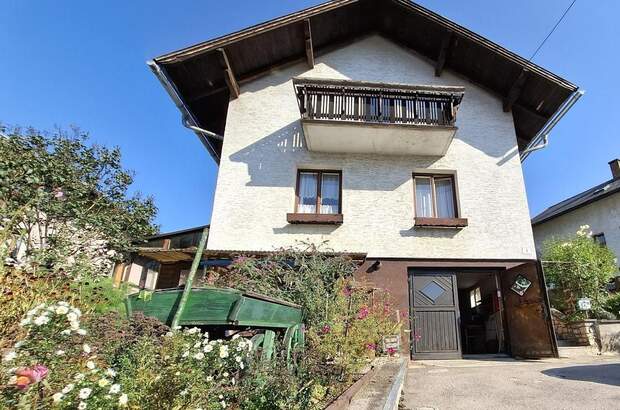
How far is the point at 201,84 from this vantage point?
31.2ft

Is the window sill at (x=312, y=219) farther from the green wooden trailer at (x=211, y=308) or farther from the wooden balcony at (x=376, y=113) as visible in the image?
the green wooden trailer at (x=211, y=308)

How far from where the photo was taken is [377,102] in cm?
855

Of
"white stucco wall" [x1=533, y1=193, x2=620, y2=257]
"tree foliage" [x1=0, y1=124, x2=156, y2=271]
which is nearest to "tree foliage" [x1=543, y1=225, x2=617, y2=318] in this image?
"white stucco wall" [x1=533, y1=193, x2=620, y2=257]

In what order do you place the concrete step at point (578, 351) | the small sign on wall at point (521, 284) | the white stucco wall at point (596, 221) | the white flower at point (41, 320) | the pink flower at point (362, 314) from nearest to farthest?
the white flower at point (41, 320)
the pink flower at point (362, 314)
the concrete step at point (578, 351)
the small sign on wall at point (521, 284)
the white stucco wall at point (596, 221)

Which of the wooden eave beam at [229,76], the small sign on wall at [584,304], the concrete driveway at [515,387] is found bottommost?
the concrete driveway at [515,387]

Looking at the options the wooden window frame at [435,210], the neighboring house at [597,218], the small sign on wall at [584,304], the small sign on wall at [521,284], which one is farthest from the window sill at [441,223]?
the neighboring house at [597,218]

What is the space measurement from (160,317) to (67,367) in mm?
1154

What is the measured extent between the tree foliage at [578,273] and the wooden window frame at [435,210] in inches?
114

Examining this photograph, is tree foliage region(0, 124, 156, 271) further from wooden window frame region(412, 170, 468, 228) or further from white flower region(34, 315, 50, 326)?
wooden window frame region(412, 170, 468, 228)

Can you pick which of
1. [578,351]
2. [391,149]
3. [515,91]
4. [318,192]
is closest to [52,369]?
[318,192]

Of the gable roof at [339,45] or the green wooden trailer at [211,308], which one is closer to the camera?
the green wooden trailer at [211,308]

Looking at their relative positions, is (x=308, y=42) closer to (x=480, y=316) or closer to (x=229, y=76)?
(x=229, y=76)

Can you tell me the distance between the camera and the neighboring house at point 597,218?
1466 cm

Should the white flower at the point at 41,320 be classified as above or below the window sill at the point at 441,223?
below
